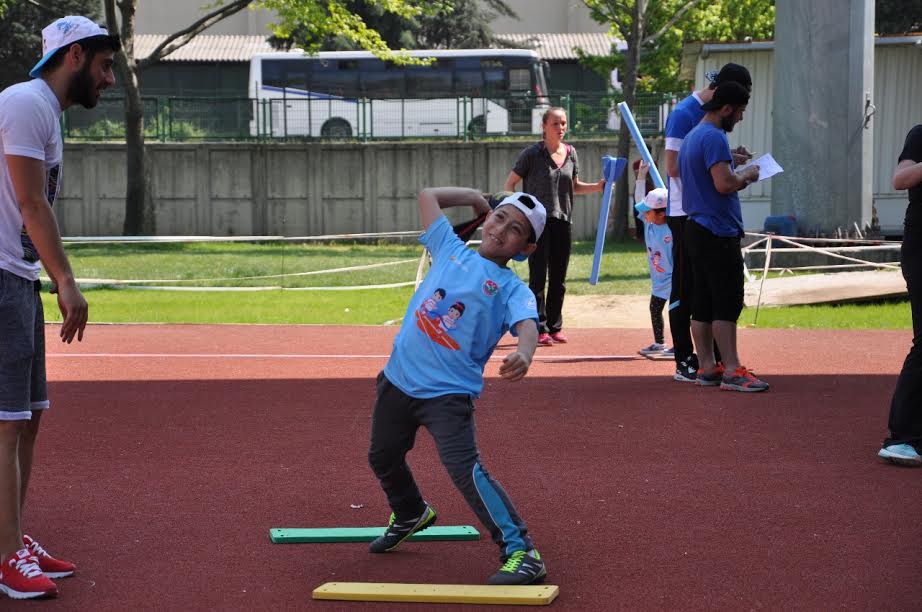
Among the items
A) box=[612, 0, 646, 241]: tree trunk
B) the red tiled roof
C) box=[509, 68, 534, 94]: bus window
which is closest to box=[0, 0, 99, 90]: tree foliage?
the red tiled roof

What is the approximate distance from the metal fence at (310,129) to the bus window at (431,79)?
768 centimetres

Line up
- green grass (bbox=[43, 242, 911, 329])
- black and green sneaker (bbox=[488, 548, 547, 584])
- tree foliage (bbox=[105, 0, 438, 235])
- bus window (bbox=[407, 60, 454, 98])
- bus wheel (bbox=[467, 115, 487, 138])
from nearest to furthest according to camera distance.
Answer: black and green sneaker (bbox=[488, 548, 547, 584]) < green grass (bbox=[43, 242, 911, 329]) < tree foliage (bbox=[105, 0, 438, 235]) < bus wheel (bbox=[467, 115, 487, 138]) < bus window (bbox=[407, 60, 454, 98])

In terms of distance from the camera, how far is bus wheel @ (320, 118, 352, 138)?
33531 millimetres

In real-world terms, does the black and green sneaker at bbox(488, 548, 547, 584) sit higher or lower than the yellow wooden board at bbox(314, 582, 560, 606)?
higher

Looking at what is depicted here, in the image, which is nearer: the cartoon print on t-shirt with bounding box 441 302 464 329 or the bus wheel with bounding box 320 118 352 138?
the cartoon print on t-shirt with bounding box 441 302 464 329

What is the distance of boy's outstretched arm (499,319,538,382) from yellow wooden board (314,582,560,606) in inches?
30.5

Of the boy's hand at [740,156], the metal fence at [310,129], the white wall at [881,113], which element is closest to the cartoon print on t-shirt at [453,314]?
the boy's hand at [740,156]

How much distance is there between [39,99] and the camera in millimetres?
4520

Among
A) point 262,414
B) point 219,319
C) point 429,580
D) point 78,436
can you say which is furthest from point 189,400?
point 219,319

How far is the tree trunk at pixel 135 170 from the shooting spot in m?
29.4

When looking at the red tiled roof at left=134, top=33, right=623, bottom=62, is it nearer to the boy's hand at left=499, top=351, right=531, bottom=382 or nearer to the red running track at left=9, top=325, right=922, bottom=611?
the red running track at left=9, top=325, right=922, bottom=611

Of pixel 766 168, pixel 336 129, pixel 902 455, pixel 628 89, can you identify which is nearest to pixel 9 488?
pixel 902 455

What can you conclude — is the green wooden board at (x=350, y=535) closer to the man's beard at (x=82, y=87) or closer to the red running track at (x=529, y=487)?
the red running track at (x=529, y=487)

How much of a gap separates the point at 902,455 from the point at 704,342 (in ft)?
8.81
